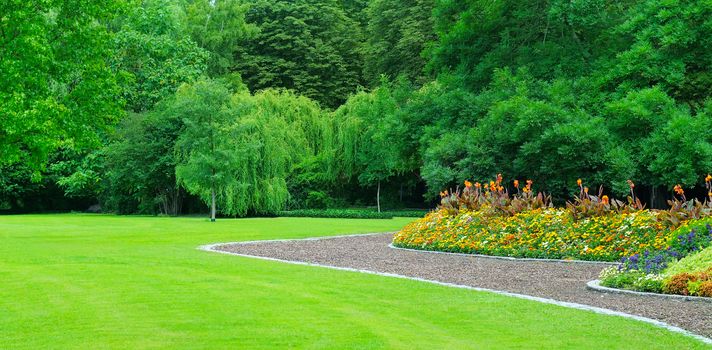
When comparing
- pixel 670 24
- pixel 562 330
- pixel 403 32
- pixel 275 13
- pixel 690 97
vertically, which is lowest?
pixel 562 330

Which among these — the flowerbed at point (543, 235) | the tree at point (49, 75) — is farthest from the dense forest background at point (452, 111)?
the flowerbed at point (543, 235)

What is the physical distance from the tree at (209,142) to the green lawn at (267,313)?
20.5 m

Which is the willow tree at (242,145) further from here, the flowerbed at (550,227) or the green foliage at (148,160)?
the flowerbed at (550,227)

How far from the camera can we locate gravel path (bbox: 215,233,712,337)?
9.07 metres

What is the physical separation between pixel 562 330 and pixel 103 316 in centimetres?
450

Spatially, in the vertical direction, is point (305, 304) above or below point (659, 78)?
below

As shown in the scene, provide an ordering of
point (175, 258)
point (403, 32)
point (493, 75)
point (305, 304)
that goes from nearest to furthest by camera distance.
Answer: point (305, 304) → point (175, 258) → point (493, 75) → point (403, 32)

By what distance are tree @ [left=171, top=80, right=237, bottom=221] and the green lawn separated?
2051cm

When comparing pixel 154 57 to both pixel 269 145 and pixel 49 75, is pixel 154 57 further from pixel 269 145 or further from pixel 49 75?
pixel 49 75

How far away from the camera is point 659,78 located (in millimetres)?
20859

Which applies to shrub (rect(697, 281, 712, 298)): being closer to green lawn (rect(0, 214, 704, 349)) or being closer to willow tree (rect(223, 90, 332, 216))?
green lawn (rect(0, 214, 704, 349))

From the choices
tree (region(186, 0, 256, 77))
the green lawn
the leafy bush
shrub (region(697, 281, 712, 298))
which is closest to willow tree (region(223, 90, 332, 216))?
the leafy bush

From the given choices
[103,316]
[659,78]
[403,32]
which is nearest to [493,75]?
[659,78]

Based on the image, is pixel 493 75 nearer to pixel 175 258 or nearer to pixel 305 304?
pixel 175 258
